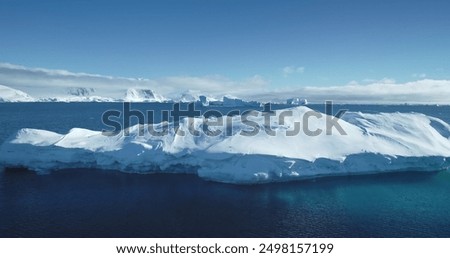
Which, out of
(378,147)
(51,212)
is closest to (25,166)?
(51,212)

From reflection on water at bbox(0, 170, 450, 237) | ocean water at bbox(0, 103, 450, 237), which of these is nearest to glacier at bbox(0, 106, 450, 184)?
A: ocean water at bbox(0, 103, 450, 237)

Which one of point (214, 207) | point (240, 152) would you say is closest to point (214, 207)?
point (214, 207)

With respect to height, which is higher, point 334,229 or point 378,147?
point 378,147

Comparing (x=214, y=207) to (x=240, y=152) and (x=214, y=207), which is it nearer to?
(x=214, y=207)

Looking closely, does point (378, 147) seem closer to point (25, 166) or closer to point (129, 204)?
point (129, 204)

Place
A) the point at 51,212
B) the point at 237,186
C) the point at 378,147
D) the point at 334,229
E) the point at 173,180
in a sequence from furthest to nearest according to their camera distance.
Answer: the point at 378,147, the point at 173,180, the point at 237,186, the point at 51,212, the point at 334,229

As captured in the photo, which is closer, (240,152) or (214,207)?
(214,207)
